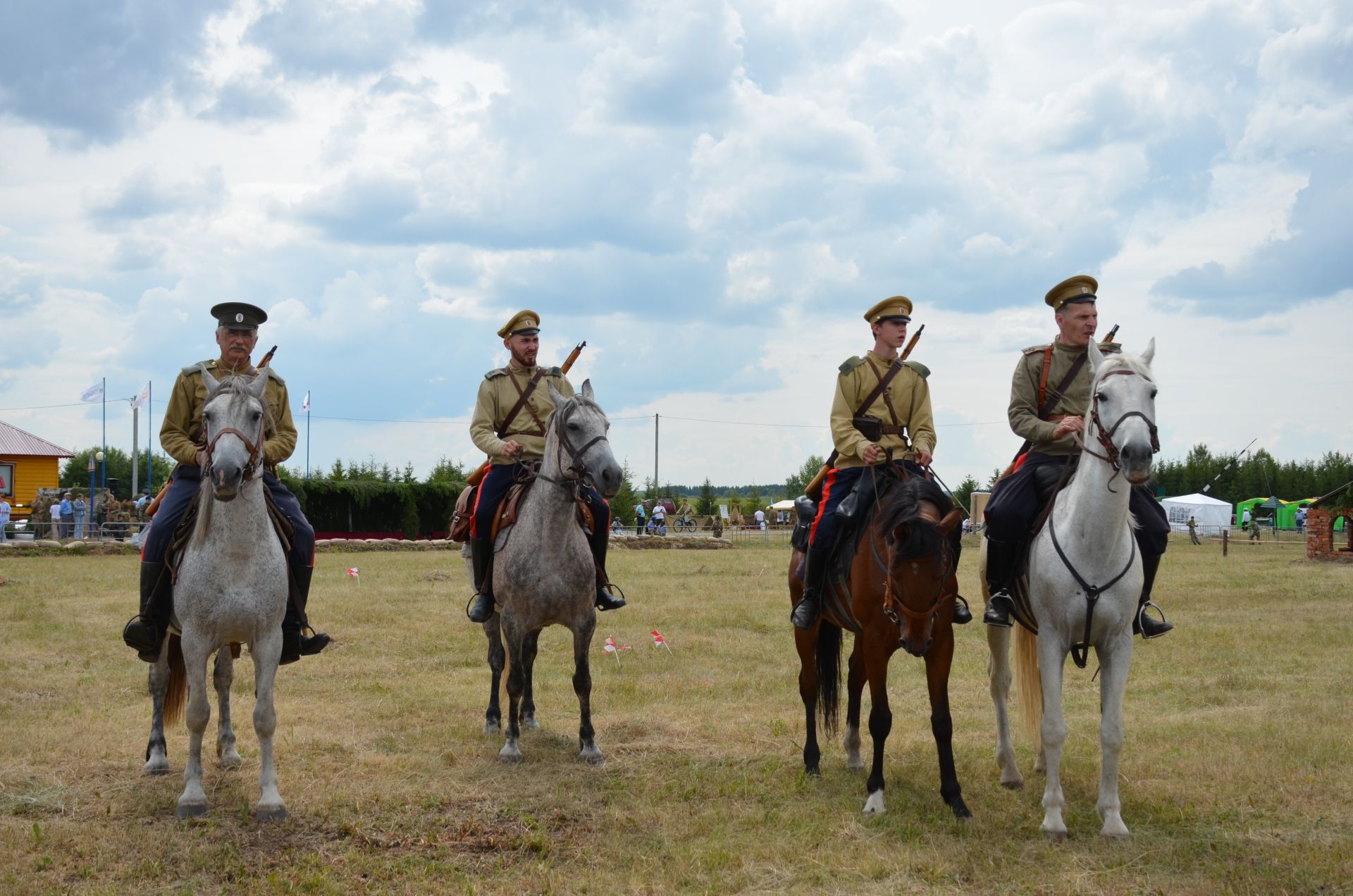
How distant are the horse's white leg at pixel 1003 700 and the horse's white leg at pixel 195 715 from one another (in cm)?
527

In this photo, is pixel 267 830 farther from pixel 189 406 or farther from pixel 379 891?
pixel 189 406

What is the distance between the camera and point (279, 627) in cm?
705

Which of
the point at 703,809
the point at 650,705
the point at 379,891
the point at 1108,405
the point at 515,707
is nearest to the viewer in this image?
the point at 379,891

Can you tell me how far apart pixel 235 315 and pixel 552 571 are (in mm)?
2946

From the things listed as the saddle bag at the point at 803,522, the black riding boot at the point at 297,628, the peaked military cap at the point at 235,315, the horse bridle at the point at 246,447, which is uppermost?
the peaked military cap at the point at 235,315

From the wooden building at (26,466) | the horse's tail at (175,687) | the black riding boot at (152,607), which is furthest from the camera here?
the wooden building at (26,466)

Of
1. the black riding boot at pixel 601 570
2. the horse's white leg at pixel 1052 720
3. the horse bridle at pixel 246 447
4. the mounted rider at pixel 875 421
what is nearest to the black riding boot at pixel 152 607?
the horse bridle at pixel 246 447

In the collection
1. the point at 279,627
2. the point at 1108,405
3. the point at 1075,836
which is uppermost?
the point at 1108,405

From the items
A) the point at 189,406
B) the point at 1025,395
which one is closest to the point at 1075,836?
the point at 1025,395

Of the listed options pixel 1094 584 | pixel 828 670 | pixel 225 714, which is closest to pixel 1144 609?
pixel 1094 584

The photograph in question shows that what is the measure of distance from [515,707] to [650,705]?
7.47 ft

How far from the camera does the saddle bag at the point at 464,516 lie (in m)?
9.70

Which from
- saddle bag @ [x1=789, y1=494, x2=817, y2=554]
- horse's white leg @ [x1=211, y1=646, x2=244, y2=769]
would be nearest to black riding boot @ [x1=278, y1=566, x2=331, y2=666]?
horse's white leg @ [x1=211, y1=646, x2=244, y2=769]

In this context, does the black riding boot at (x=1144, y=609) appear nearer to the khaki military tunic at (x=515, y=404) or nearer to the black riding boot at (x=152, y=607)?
the khaki military tunic at (x=515, y=404)
